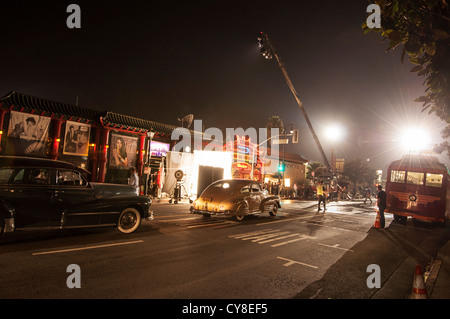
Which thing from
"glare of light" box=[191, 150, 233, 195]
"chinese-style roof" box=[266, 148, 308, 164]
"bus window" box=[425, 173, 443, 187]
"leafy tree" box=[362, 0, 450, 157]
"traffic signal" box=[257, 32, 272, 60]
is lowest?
"bus window" box=[425, 173, 443, 187]

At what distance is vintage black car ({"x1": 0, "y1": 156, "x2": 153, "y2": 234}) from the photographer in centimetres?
601

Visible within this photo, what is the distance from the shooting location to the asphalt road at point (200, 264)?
158 inches

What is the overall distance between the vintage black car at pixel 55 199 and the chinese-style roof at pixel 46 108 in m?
14.8

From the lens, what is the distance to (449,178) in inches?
558

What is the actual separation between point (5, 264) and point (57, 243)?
1606mm

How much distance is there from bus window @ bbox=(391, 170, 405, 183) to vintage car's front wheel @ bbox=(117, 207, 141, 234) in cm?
1398

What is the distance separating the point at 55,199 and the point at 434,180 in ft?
54.2

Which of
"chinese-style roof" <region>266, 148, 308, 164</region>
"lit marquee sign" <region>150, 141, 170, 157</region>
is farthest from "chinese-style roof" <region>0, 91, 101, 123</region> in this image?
"chinese-style roof" <region>266, 148, 308, 164</region>

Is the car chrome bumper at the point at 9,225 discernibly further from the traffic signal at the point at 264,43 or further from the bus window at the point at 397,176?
the traffic signal at the point at 264,43

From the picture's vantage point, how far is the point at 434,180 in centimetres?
1331

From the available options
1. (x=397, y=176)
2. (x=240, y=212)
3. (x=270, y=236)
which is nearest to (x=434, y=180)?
(x=397, y=176)

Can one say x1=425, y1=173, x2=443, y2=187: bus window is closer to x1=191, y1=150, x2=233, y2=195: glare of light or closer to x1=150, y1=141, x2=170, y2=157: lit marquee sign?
x1=191, y1=150, x2=233, y2=195: glare of light
